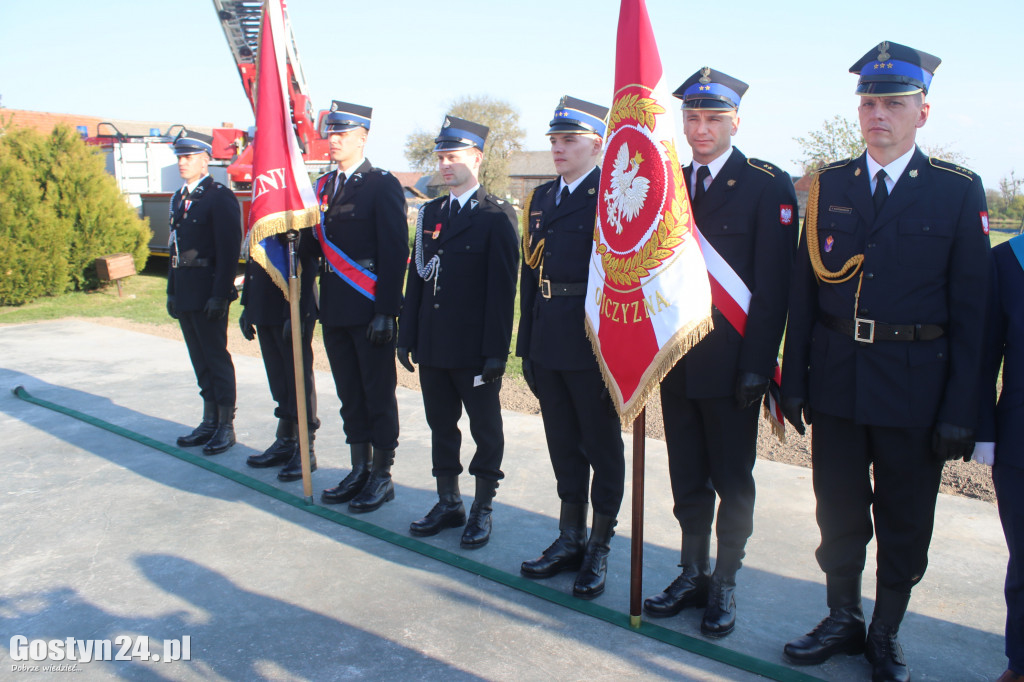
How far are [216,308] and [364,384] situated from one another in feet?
4.44

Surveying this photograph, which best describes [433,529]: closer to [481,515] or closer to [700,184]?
[481,515]

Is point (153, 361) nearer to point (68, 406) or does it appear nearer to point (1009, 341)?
point (68, 406)

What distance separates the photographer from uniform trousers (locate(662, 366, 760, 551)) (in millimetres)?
2748

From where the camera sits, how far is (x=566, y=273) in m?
3.08

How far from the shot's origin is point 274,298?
4426mm

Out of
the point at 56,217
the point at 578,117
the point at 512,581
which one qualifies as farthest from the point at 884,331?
the point at 56,217

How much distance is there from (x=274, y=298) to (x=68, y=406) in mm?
2639

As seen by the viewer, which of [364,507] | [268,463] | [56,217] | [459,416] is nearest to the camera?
[459,416]

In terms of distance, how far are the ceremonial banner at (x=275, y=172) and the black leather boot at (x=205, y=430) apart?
4.71 ft

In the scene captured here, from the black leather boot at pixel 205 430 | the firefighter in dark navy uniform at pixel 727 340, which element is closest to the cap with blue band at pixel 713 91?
the firefighter in dark navy uniform at pixel 727 340

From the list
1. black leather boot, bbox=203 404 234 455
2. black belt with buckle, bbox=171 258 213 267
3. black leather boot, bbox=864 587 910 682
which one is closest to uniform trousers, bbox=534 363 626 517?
black leather boot, bbox=864 587 910 682

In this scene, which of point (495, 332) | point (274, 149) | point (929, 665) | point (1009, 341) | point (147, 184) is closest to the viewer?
point (1009, 341)

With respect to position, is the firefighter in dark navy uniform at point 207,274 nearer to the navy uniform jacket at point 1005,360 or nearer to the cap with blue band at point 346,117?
the cap with blue band at point 346,117

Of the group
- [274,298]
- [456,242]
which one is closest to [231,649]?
[456,242]
